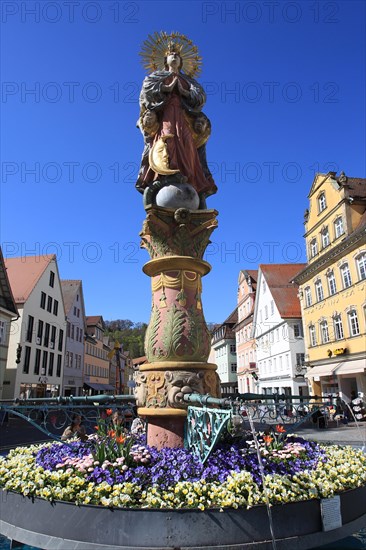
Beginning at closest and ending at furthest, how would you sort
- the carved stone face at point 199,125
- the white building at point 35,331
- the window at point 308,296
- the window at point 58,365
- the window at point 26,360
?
the carved stone face at point 199,125
the window at point 308,296
the white building at point 35,331
the window at point 26,360
the window at point 58,365

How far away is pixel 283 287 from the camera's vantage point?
37625 mm

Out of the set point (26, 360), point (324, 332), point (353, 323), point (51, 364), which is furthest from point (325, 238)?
point (51, 364)

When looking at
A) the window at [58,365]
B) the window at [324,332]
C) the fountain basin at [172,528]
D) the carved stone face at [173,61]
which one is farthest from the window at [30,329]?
the fountain basin at [172,528]

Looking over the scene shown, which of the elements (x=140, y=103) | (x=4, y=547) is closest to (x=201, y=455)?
(x=4, y=547)

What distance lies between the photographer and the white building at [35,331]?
102 ft

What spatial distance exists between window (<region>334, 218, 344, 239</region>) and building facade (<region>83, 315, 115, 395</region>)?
119 ft

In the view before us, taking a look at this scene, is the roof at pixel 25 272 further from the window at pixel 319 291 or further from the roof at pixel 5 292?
the window at pixel 319 291

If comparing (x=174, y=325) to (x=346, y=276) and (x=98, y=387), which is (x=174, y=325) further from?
(x=98, y=387)

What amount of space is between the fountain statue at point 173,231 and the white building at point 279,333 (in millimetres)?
28023

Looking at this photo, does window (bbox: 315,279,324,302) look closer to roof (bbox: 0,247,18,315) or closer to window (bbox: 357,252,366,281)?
window (bbox: 357,252,366,281)

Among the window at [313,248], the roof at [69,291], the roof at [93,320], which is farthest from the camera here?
the roof at [93,320]

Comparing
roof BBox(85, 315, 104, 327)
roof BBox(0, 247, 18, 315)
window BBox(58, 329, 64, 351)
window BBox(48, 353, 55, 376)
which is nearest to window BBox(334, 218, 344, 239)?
roof BBox(0, 247, 18, 315)

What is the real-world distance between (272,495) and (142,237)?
468cm

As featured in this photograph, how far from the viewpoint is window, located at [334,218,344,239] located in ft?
86.9
